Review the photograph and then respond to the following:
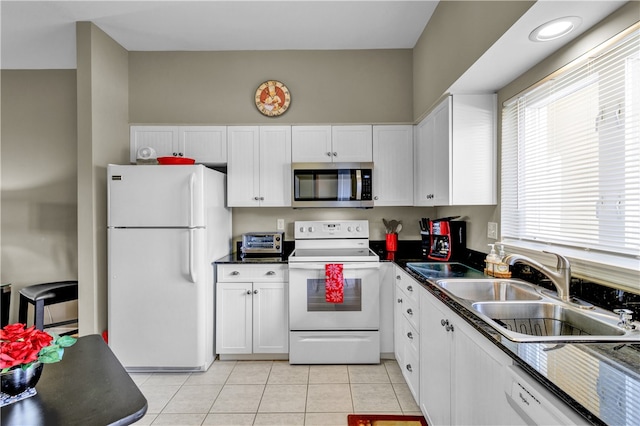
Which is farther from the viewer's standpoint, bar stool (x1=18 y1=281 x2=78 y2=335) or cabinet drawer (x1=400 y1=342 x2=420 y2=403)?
bar stool (x1=18 y1=281 x2=78 y2=335)

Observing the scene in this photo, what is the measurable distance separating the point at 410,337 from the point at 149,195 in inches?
88.7

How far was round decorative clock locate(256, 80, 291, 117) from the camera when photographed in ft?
10.4

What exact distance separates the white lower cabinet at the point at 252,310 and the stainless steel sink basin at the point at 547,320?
67.0 inches

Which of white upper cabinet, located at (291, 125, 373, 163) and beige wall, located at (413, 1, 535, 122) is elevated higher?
beige wall, located at (413, 1, 535, 122)

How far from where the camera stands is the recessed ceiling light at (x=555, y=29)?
1.40 m

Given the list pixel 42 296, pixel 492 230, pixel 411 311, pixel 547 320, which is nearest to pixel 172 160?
pixel 42 296

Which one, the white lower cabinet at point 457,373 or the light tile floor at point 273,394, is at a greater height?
the white lower cabinet at point 457,373

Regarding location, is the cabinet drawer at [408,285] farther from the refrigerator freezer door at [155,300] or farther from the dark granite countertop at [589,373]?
the refrigerator freezer door at [155,300]

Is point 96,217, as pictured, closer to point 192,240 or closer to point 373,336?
point 192,240

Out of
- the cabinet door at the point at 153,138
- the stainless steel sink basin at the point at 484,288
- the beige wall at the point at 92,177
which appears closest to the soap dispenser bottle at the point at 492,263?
the stainless steel sink basin at the point at 484,288

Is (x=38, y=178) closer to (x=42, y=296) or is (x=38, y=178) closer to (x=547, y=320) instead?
(x=42, y=296)

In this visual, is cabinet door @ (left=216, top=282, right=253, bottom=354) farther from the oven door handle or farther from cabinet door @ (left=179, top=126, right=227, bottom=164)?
cabinet door @ (left=179, top=126, right=227, bottom=164)

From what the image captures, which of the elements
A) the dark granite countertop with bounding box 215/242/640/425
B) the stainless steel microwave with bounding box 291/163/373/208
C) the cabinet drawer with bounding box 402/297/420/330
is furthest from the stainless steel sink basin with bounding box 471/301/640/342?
the stainless steel microwave with bounding box 291/163/373/208

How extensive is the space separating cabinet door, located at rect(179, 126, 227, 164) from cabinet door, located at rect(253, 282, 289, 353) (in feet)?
4.26
